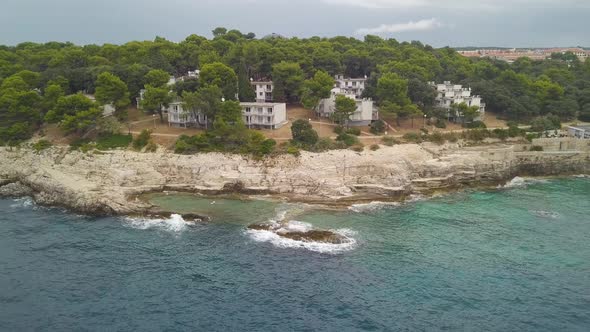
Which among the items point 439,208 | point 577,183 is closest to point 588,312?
point 439,208

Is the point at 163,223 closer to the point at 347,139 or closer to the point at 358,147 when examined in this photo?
the point at 358,147

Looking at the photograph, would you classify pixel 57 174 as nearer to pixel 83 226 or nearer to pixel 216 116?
pixel 83 226

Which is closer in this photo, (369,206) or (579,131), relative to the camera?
(369,206)

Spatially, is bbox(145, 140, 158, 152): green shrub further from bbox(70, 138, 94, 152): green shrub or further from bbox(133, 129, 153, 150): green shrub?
bbox(70, 138, 94, 152): green shrub

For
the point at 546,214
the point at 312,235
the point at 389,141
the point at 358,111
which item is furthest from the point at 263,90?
the point at 546,214

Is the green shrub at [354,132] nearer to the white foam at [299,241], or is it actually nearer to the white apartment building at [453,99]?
the white apartment building at [453,99]

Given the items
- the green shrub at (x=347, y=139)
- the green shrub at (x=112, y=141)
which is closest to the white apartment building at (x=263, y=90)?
the green shrub at (x=347, y=139)
